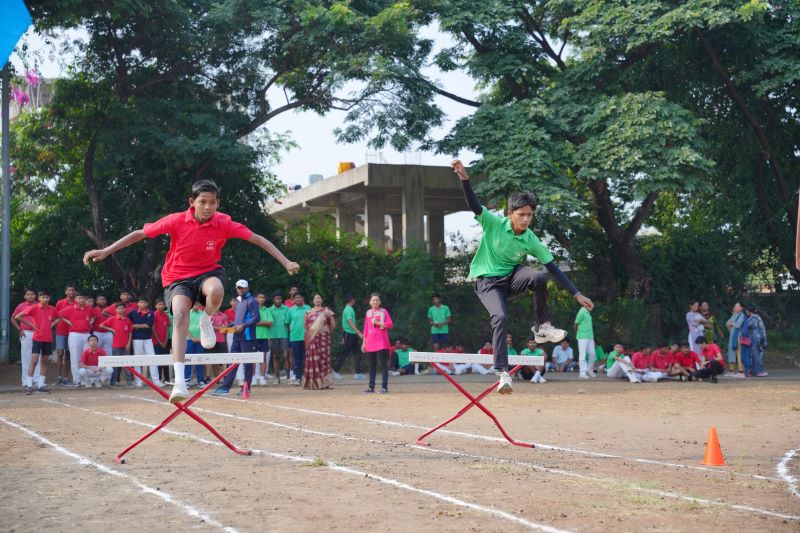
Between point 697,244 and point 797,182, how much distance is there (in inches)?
147

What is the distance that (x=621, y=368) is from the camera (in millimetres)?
22766

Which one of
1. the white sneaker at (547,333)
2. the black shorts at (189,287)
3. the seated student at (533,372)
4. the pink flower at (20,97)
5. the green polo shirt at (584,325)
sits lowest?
the seated student at (533,372)

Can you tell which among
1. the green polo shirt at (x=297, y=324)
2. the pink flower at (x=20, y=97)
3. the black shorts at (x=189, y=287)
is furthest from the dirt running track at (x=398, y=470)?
the pink flower at (x=20, y=97)

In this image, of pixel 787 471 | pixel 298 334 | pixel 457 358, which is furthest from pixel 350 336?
pixel 787 471

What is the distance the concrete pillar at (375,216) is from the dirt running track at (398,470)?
17.4 metres

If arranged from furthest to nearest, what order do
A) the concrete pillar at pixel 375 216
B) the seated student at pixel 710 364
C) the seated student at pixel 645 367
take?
the concrete pillar at pixel 375 216
the seated student at pixel 645 367
the seated student at pixel 710 364

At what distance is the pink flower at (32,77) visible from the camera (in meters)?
24.6

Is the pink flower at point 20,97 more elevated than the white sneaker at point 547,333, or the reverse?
the pink flower at point 20,97

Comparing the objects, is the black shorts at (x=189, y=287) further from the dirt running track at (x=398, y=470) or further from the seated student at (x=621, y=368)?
the seated student at (x=621, y=368)

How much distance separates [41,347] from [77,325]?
1.22 m

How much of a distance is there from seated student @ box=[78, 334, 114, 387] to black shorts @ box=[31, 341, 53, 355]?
1050 mm

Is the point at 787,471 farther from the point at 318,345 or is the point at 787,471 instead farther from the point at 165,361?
the point at 318,345

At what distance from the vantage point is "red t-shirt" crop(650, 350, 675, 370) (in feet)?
74.1

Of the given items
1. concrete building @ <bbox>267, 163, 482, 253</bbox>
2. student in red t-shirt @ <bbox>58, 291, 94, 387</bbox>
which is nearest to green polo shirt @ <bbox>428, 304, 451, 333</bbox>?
concrete building @ <bbox>267, 163, 482, 253</bbox>
